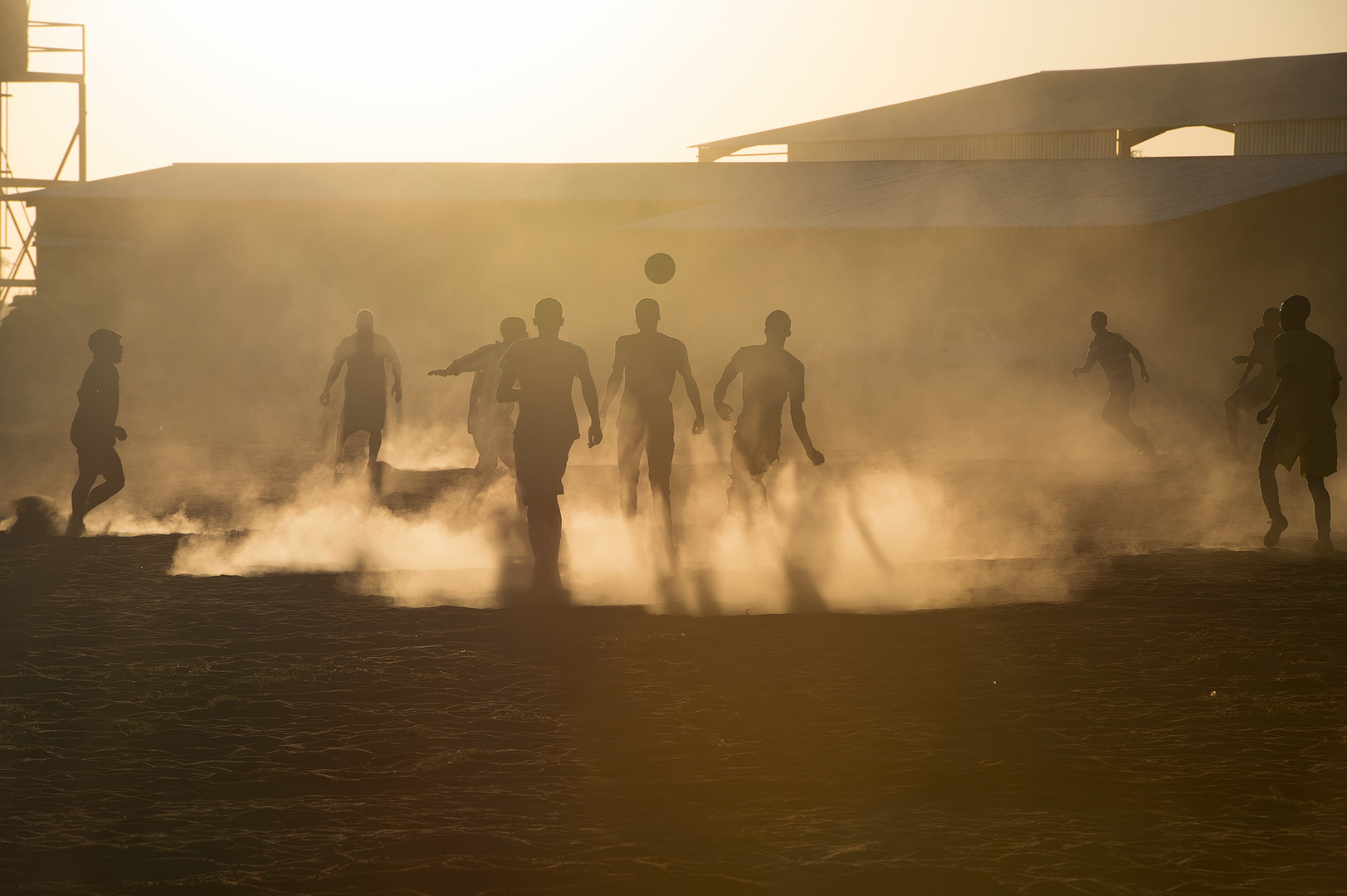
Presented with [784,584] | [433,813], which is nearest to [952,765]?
[433,813]

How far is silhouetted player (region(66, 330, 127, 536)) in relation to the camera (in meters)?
11.1

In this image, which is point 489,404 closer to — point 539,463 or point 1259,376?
point 539,463

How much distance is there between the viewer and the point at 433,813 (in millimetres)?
4547

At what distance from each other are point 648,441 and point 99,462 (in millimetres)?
4534

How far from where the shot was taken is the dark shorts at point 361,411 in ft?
45.2

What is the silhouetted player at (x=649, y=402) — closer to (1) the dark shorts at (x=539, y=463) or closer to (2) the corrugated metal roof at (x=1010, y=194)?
(1) the dark shorts at (x=539, y=463)

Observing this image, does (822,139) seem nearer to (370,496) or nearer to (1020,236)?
(1020,236)

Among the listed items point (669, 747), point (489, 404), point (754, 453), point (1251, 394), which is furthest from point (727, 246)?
point (669, 747)

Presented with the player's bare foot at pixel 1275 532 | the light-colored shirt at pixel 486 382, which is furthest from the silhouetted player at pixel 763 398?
the player's bare foot at pixel 1275 532

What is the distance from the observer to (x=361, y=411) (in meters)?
13.8

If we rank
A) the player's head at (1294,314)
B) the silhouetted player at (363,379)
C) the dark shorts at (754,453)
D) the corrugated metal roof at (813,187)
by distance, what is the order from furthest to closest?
1. the corrugated metal roof at (813,187)
2. the silhouetted player at (363,379)
3. the dark shorts at (754,453)
4. the player's head at (1294,314)

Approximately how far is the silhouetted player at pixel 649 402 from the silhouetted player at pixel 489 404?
1969 mm

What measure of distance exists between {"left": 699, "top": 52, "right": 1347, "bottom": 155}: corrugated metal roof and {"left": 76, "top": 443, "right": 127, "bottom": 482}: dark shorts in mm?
33439

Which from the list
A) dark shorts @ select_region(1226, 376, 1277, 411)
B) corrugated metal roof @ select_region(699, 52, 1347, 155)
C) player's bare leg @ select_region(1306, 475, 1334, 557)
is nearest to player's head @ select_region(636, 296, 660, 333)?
player's bare leg @ select_region(1306, 475, 1334, 557)
